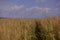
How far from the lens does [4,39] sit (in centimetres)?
443

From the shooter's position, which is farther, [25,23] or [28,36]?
[25,23]

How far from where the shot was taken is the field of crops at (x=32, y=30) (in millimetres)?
4534

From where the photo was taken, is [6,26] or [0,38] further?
[6,26]

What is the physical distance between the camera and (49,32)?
4645 mm

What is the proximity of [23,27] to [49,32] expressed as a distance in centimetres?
67

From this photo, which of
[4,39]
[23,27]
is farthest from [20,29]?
[4,39]

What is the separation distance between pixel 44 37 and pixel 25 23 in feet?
2.22

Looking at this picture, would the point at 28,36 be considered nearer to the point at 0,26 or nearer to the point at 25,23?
the point at 25,23

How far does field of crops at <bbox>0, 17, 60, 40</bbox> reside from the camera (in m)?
4.53

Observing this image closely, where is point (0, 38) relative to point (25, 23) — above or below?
below

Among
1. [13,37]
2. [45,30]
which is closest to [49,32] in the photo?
[45,30]

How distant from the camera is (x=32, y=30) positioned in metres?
4.83

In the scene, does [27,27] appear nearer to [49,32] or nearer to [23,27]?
[23,27]

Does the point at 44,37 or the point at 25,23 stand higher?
the point at 25,23
